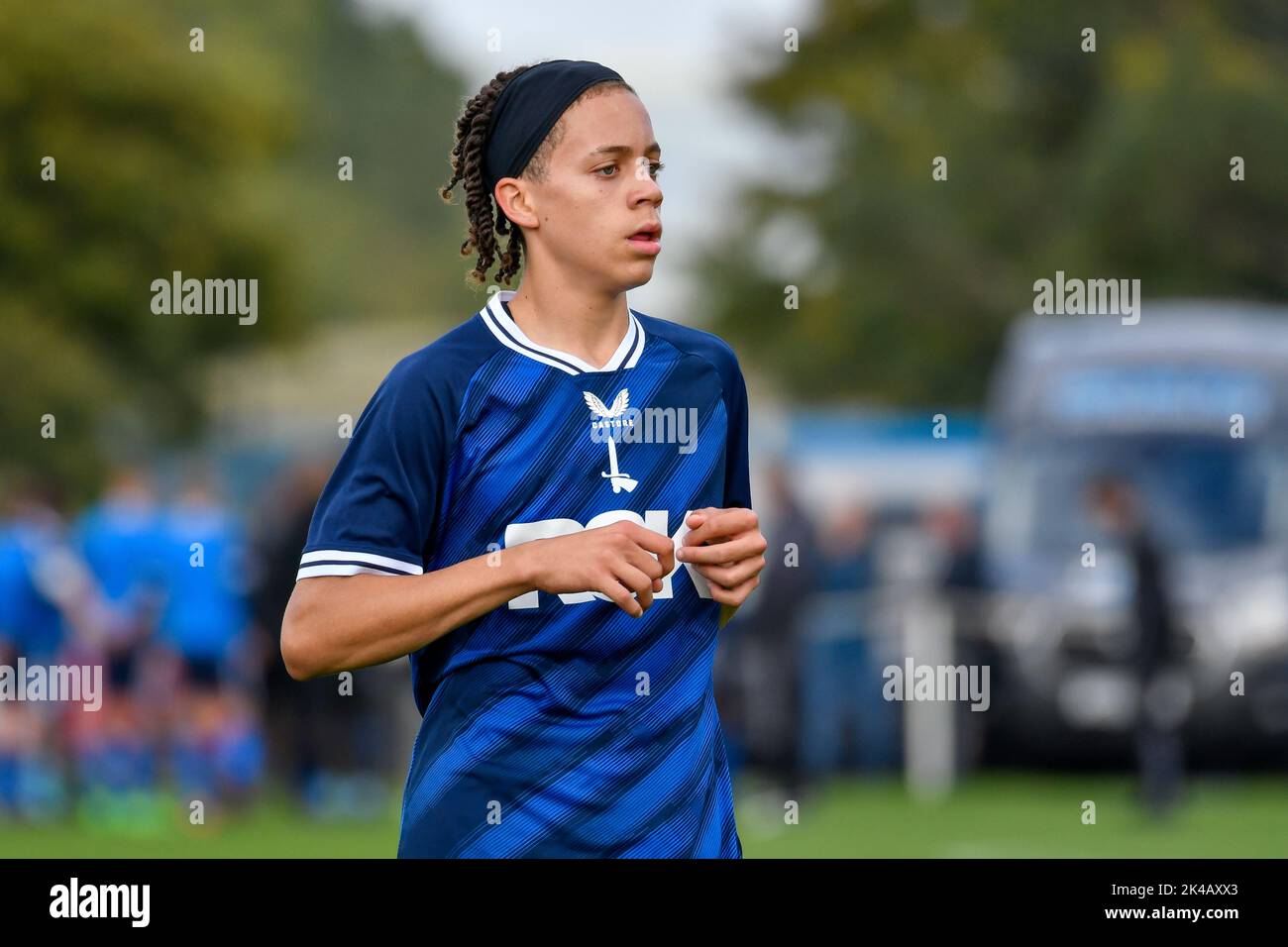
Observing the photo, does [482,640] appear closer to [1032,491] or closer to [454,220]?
[1032,491]

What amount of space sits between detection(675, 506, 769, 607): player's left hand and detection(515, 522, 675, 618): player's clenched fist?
0.35 ft

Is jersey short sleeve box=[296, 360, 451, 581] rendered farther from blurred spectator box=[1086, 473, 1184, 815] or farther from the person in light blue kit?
blurred spectator box=[1086, 473, 1184, 815]

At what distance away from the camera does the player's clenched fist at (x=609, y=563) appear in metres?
3.72

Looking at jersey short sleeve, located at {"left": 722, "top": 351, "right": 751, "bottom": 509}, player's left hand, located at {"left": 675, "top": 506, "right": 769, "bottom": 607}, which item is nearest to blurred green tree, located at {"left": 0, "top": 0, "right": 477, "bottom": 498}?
jersey short sleeve, located at {"left": 722, "top": 351, "right": 751, "bottom": 509}

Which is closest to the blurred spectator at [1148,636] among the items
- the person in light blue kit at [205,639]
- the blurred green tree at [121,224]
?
the person in light blue kit at [205,639]

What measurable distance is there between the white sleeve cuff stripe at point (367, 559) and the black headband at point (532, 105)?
78 cm

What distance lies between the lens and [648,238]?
4.07 meters

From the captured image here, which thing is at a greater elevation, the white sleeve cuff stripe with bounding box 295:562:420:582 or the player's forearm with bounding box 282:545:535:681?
the white sleeve cuff stripe with bounding box 295:562:420:582

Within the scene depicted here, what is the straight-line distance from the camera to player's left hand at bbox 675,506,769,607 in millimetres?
3889

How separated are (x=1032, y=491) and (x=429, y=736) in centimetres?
1528

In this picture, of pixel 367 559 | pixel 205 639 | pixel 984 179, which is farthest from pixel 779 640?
pixel 984 179

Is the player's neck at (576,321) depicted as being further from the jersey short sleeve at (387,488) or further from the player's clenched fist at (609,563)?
the player's clenched fist at (609,563)
